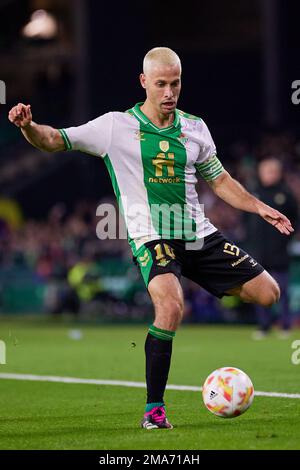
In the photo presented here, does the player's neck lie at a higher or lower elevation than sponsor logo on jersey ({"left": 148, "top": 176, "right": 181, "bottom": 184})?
higher

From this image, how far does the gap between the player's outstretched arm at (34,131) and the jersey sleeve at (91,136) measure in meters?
0.07

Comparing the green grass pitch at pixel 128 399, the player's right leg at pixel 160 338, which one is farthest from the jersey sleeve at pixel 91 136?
the green grass pitch at pixel 128 399

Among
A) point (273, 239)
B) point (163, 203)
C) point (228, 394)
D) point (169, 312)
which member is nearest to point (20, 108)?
point (163, 203)

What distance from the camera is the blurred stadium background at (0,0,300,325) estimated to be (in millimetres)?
20266

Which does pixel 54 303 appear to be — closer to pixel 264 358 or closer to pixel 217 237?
pixel 264 358

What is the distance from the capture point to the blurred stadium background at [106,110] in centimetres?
2027

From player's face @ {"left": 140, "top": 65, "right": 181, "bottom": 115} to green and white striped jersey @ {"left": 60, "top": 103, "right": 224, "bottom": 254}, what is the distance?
0.17m

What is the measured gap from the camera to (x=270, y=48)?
2627 cm

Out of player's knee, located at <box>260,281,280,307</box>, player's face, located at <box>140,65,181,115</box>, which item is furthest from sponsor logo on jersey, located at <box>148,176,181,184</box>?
player's knee, located at <box>260,281,280,307</box>

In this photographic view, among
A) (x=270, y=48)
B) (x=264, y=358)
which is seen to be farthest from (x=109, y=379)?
(x=270, y=48)

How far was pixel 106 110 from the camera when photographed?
28.2m

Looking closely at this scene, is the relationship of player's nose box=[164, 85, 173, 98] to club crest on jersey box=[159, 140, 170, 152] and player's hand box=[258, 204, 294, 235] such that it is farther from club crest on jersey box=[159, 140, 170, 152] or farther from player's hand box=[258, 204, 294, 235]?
player's hand box=[258, 204, 294, 235]

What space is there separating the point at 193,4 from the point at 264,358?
22.3m

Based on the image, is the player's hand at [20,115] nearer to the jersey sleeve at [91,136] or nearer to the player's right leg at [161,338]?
the jersey sleeve at [91,136]
